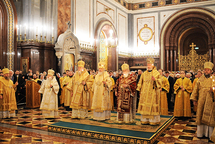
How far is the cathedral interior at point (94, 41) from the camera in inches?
238

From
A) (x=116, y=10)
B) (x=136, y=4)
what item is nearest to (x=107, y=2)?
(x=116, y=10)

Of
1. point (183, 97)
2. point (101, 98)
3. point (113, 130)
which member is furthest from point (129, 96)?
point (183, 97)

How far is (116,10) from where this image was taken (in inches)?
791

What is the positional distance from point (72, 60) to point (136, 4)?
11.9 metres

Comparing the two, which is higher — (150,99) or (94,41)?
(94,41)

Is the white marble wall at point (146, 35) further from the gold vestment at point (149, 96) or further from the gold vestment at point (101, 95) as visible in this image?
the gold vestment at point (149, 96)

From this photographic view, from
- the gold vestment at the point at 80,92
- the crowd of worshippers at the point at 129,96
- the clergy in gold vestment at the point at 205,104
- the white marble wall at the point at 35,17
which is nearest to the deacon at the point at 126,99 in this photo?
the crowd of worshippers at the point at 129,96

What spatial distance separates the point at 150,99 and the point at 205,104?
159 centimetres

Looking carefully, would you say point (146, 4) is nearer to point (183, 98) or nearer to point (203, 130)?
point (183, 98)

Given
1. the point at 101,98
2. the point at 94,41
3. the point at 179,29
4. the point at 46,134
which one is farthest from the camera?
the point at 179,29

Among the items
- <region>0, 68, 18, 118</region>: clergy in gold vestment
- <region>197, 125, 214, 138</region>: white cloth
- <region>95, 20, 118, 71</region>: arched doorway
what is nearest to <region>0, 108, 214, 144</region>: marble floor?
<region>197, 125, 214, 138</region>: white cloth

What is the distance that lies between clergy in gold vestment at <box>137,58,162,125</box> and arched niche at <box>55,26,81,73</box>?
6.98 metres

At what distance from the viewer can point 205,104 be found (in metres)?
5.51

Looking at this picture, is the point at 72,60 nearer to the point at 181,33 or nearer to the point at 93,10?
the point at 93,10
